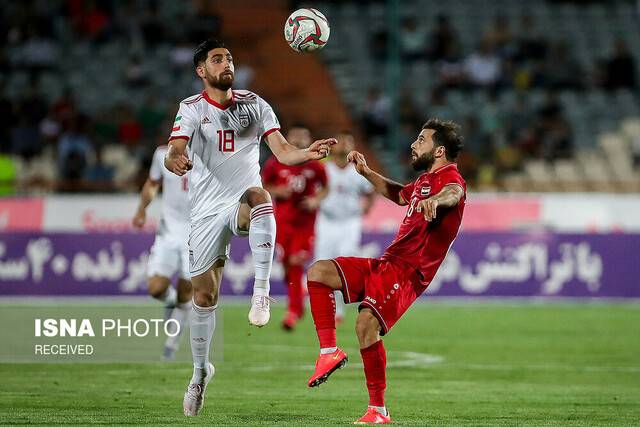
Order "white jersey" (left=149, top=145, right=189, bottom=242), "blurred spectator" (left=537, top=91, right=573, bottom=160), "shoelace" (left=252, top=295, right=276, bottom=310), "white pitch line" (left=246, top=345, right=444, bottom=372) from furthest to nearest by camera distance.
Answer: "blurred spectator" (left=537, top=91, right=573, bottom=160) < "white jersey" (left=149, top=145, right=189, bottom=242) < "white pitch line" (left=246, top=345, right=444, bottom=372) < "shoelace" (left=252, top=295, right=276, bottom=310)

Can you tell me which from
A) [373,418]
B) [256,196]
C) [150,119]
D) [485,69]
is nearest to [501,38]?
[485,69]

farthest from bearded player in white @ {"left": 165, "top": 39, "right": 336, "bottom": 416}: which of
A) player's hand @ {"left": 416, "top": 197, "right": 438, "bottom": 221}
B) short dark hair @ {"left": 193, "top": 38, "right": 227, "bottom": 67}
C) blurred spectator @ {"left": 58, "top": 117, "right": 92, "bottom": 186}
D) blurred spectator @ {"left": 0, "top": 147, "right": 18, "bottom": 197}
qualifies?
blurred spectator @ {"left": 58, "top": 117, "right": 92, "bottom": 186}

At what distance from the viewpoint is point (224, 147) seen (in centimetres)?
1005

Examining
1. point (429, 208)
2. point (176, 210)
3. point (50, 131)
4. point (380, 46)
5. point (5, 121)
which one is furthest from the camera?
point (380, 46)

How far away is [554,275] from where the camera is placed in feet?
76.0

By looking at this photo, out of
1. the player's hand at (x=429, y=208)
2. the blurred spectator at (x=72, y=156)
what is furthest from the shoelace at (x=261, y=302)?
the blurred spectator at (x=72, y=156)

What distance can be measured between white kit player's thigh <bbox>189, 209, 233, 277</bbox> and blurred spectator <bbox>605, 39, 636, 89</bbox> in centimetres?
2075

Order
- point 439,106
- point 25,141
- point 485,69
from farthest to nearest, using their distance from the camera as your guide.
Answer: point 485,69
point 439,106
point 25,141

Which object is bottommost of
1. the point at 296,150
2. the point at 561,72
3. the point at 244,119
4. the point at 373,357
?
the point at 373,357

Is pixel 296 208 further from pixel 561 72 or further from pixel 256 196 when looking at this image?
pixel 561 72

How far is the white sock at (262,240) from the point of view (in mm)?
9852

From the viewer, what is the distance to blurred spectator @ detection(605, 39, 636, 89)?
95.2 feet

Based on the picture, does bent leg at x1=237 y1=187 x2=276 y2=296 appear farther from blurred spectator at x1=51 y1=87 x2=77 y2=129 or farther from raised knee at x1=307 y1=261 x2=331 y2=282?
blurred spectator at x1=51 y1=87 x2=77 y2=129

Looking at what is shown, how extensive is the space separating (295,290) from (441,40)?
13.0 metres
